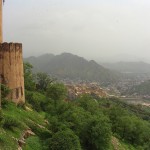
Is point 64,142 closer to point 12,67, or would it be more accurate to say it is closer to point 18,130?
point 18,130

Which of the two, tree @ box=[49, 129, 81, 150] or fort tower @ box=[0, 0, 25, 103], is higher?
fort tower @ box=[0, 0, 25, 103]

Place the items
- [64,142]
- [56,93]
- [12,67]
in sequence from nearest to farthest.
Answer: [64,142]
[12,67]
[56,93]

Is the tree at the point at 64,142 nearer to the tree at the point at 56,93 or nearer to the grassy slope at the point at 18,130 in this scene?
the grassy slope at the point at 18,130

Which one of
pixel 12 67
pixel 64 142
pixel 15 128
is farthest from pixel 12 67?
pixel 64 142

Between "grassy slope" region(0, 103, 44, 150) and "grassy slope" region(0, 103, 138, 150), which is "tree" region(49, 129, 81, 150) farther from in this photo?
"grassy slope" region(0, 103, 44, 150)

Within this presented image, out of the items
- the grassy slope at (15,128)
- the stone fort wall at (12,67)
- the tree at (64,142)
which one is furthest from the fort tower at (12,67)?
the tree at (64,142)

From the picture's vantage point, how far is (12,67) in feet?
111

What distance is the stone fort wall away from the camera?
109 ft

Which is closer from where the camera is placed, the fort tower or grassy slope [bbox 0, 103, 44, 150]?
grassy slope [bbox 0, 103, 44, 150]

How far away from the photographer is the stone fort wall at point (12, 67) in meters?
33.3

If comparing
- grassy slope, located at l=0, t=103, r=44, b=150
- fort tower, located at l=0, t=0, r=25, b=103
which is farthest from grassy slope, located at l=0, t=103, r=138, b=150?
fort tower, located at l=0, t=0, r=25, b=103

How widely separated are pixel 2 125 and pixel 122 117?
92.9 ft

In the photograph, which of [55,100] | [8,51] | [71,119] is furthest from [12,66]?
[55,100]

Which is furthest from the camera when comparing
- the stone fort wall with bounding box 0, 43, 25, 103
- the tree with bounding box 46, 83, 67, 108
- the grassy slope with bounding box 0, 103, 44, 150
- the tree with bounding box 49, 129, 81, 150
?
the tree with bounding box 46, 83, 67, 108
